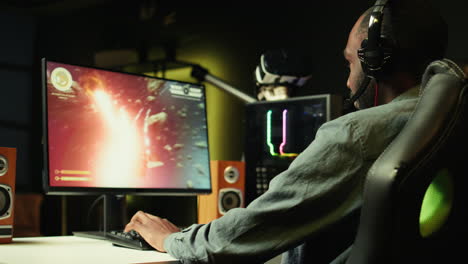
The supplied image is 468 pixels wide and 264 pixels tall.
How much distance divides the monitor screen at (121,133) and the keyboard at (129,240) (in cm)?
20

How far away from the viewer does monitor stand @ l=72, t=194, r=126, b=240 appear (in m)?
1.70

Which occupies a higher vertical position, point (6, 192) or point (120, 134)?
point (120, 134)

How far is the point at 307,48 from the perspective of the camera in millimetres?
3342

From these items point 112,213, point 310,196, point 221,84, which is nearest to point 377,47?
point 310,196

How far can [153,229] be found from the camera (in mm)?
1347

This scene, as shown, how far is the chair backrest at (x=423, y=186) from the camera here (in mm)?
768

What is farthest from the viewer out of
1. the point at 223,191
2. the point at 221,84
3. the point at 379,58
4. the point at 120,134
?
the point at 221,84

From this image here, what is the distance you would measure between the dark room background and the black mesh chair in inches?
55.4

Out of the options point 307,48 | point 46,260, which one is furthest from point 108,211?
point 307,48

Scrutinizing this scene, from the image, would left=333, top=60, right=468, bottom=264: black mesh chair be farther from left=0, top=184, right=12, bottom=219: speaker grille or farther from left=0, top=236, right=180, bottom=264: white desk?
left=0, top=184, right=12, bottom=219: speaker grille

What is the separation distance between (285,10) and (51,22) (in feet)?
10.3

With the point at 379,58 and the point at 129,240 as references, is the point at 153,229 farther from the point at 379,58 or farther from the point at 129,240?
the point at 379,58

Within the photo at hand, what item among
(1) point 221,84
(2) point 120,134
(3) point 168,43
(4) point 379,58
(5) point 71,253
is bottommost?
(5) point 71,253

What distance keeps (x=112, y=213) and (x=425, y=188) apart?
3.74ft
